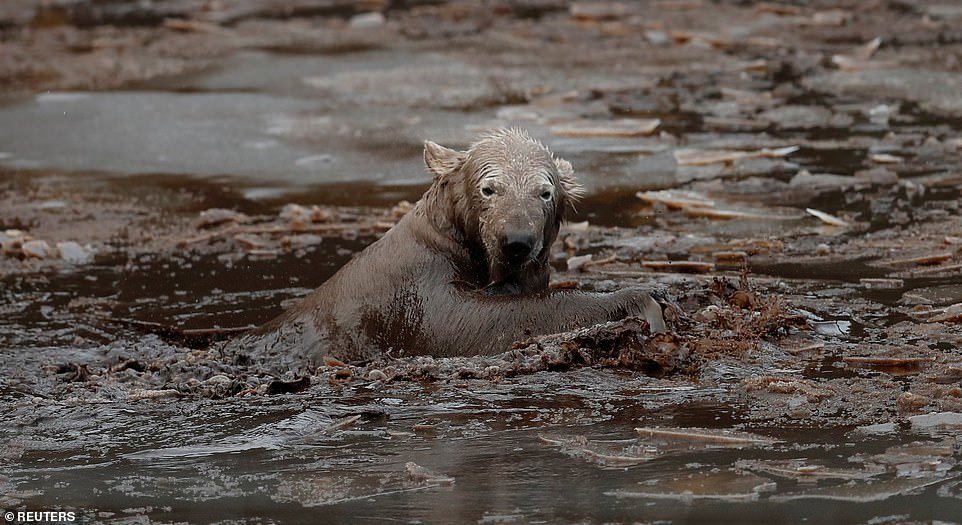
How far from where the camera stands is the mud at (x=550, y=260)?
16.6ft

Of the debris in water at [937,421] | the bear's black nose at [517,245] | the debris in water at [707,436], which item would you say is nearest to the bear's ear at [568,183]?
the bear's black nose at [517,245]

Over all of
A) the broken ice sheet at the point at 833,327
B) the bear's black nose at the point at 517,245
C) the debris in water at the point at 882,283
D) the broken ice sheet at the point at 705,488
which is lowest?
the broken ice sheet at the point at 705,488

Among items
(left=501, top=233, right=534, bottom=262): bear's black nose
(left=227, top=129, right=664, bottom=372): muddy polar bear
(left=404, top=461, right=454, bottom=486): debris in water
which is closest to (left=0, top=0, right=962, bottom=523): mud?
(left=404, top=461, right=454, bottom=486): debris in water

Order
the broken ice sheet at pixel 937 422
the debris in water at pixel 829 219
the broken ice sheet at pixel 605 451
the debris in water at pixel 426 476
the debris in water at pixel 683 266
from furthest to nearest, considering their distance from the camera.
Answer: the debris in water at pixel 829 219
the debris in water at pixel 683 266
the broken ice sheet at pixel 937 422
the broken ice sheet at pixel 605 451
the debris in water at pixel 426 476

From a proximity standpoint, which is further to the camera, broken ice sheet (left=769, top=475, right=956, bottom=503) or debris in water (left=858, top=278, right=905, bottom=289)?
debris in water (left=858, top=278, right=905, bottom=289)

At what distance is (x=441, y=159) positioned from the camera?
7.36 meters

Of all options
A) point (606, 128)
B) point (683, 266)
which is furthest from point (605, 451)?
point (606, 128)

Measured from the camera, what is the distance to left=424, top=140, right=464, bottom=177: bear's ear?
23.8 ft

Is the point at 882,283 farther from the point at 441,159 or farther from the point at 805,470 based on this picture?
the point at 805,470

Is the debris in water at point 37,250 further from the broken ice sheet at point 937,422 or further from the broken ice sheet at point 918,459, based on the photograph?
the broken ice sheet at point 918,459

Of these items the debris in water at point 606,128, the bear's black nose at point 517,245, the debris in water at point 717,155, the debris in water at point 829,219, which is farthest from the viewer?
the debris in water at point 606,128

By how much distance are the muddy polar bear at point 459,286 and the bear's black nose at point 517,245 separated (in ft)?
0.04

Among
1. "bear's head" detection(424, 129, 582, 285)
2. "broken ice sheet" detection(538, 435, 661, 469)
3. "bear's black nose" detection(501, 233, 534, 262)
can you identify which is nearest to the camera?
"broken ice sheet" detection(538, 435, 661, 469)

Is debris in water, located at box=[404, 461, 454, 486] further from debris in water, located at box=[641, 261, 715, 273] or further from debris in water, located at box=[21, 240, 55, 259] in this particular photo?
debris in water, located at box=[21, 240, 55, 259]
